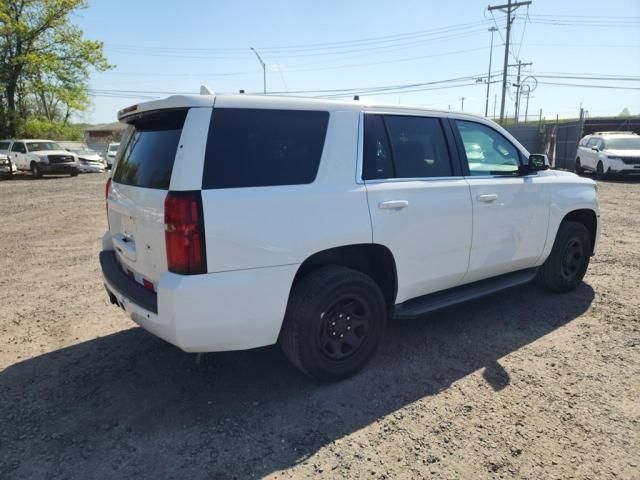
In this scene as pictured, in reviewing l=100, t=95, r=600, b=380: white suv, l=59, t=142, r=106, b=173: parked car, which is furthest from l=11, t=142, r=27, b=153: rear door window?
l=100, t=95, r=600, b=380: white suv

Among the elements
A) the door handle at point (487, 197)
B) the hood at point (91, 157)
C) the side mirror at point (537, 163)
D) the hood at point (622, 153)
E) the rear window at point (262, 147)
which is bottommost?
the hood at point (91, 157)

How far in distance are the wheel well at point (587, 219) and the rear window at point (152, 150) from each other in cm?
424

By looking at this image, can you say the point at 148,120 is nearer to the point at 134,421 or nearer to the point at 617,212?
the point at 134,421

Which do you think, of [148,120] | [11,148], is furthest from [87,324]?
[11,148]

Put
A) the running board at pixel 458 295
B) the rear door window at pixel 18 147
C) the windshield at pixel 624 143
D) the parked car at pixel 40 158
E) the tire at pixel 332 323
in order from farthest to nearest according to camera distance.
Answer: the rear door window at pixel 18 147
the parked car at pixel 40 158
the windshield at pixel 624 143
the running board at pixel 458 295
the tire at pixel 332 323

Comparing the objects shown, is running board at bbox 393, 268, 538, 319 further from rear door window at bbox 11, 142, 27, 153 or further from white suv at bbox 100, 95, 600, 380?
rear door window at bbox 11, 142, 27, 153

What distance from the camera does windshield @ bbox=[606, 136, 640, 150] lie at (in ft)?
58.7

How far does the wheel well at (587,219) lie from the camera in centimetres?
511

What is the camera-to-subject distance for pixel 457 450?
2.66 meters

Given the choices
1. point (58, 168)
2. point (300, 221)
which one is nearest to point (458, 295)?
point (300, 221)

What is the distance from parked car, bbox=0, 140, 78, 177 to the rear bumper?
22.7 meters

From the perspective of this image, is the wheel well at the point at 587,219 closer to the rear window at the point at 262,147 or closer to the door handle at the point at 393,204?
the door handle at the point at 393,204

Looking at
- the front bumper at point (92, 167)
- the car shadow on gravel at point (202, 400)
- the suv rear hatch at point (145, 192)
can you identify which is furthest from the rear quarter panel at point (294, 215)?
the front bumper at point (92, 167)

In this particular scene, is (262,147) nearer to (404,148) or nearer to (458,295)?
(404,148)
